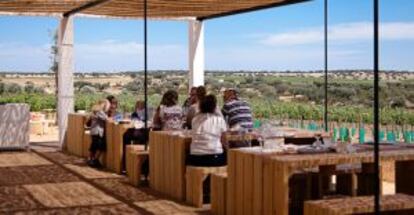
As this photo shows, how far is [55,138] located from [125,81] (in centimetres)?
5422

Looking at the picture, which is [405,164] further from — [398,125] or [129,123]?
[398,125]

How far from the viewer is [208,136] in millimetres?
7250

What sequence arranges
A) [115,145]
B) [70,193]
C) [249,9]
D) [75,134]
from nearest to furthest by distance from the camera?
[70,193] → [115,145] → [249,9] → [75,134]

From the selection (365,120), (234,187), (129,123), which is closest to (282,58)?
(365,120)

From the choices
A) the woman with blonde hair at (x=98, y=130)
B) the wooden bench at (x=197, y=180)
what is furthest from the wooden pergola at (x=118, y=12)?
the wooden bench at (x=197, y=180)

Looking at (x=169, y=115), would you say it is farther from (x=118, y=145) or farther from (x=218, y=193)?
(x=218, y=193)

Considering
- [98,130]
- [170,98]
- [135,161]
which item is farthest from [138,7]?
[135,161]

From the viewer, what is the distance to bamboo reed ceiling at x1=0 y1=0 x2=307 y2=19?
38.1 feet

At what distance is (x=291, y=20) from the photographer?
53281 mm

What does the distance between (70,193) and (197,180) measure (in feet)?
5.80

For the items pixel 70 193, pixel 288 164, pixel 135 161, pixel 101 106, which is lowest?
pixel 70 193

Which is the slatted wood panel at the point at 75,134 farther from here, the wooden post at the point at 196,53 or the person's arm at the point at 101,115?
the wooden post at the point at 196,53

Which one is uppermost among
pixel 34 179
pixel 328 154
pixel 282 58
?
pixel 282 58

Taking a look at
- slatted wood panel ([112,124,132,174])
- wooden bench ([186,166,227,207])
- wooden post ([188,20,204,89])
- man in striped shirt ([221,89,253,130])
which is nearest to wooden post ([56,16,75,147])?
wooden post ([188,20,204,89])
